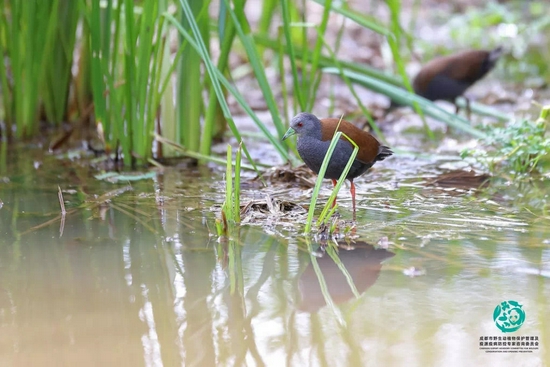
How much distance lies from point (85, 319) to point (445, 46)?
→ 6864 millimetres

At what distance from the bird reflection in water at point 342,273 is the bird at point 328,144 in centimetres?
55

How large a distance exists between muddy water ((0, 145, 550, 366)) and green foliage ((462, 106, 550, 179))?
15.2 inches

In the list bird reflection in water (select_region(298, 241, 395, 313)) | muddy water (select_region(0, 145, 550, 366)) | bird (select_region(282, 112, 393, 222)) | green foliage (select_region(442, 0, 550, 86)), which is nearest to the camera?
muddy water (select_region(0, 145, 550, 366))

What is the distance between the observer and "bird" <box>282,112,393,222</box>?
3109mm

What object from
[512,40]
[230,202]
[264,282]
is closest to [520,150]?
[230,202]

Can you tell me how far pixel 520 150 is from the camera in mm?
3754

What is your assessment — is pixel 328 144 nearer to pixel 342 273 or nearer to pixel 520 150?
pixel 342 273

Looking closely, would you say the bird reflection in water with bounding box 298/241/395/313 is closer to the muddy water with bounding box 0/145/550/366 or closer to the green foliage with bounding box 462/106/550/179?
the muddy water with bounding box 0/145/550/366

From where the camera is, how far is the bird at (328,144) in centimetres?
311

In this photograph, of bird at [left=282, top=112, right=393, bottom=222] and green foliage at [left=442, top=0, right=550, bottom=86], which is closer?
bird at [left=282, top=112, right=393, bottom=222]

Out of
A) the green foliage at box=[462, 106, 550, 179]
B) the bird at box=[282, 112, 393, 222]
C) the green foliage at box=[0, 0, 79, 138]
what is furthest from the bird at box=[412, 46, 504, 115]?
the green foliage at box=[0, 0, 79, 138]

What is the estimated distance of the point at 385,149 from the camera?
134 inches

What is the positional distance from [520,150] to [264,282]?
2.12 meters

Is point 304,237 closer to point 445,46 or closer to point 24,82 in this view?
point 24,82
